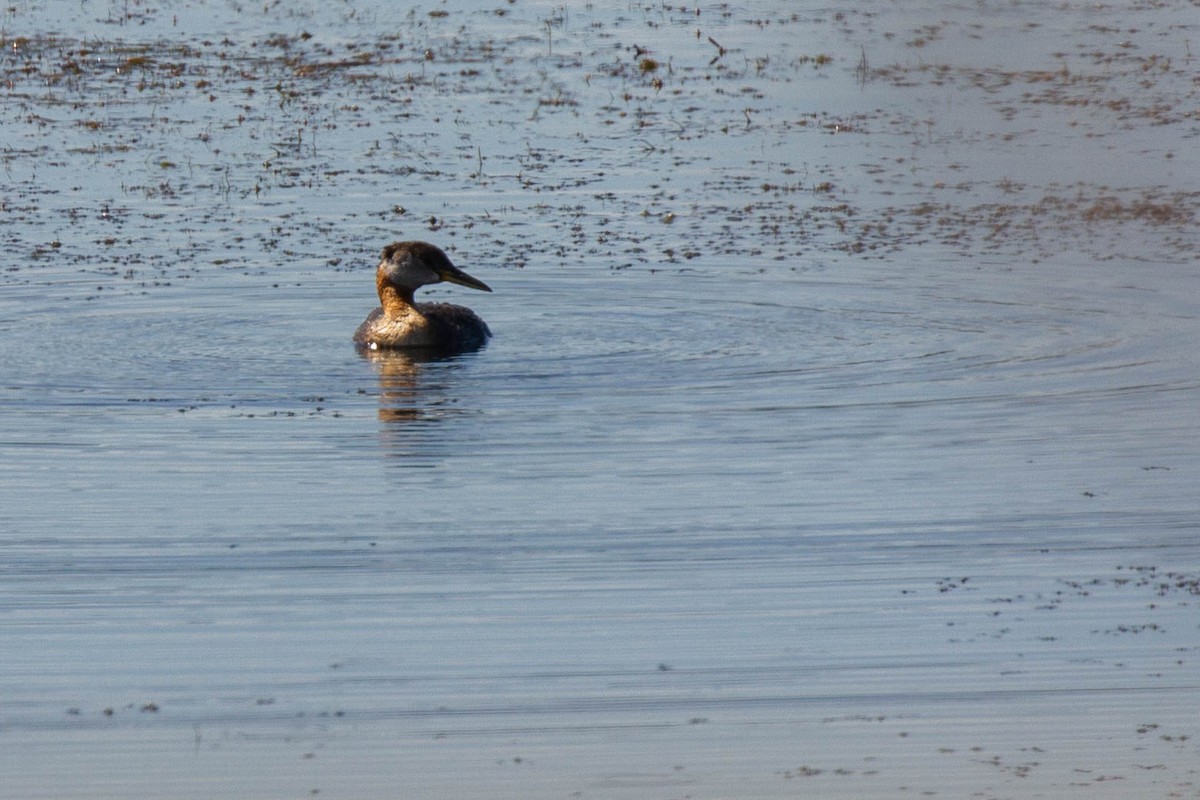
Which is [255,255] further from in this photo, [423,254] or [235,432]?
[235,432]

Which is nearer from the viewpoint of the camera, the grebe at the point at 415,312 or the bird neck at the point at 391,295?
the grebe at the point at 415,312

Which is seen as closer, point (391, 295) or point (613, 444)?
point (613, 444)

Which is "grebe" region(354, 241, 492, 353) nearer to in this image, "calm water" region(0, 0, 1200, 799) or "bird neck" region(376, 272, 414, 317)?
"bird neck" region(376, 272, 414, 317)

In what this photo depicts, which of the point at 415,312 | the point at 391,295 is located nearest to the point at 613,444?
the point at 415,312

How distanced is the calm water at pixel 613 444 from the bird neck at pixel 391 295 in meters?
0.45

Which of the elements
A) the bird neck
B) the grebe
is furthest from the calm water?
the bird neck

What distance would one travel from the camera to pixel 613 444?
11.2 m

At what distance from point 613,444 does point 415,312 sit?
11.7ft

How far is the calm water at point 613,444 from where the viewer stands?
278 inches

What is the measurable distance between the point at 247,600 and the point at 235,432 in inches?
129

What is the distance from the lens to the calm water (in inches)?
278

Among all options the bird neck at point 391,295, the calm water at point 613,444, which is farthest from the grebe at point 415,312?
the calm water at point 613,444

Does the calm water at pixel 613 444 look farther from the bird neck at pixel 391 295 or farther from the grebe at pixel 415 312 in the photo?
the bird neck at pixel 391 295

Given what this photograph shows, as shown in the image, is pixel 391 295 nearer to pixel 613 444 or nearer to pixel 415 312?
pixel 415 312
